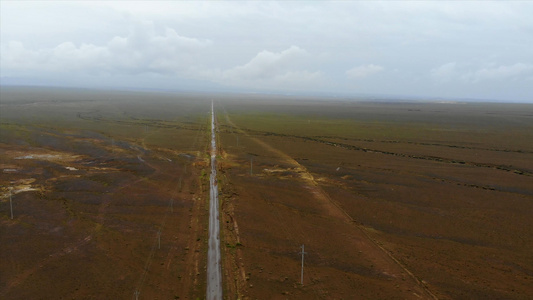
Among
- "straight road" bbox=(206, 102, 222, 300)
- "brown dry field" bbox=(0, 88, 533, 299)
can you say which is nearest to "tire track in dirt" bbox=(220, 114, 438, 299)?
"brown dry field" bbox=(0, 88, 533, 299)

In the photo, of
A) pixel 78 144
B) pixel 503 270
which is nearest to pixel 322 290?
pixel 503 270

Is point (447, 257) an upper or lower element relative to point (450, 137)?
lower

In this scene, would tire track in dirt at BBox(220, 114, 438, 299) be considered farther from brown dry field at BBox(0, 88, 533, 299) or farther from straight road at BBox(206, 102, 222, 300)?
straight road at BBox(206, 102, 222, 300)

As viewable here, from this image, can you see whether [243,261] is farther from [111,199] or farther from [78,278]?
[111,199]

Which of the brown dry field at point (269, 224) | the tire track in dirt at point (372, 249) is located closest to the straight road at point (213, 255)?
the brown dry field at point (269, 224)

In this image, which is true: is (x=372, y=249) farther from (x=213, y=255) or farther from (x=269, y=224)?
(x=213, y=255)

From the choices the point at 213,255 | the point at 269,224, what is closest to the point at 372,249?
the point at 269,224

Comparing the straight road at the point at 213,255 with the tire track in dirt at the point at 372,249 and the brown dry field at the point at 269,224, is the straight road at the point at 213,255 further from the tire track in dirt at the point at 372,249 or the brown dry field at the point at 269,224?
the tire track in dirt at the point at 372,249

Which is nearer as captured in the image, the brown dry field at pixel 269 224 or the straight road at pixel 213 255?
the straight road at pixel 213 255
